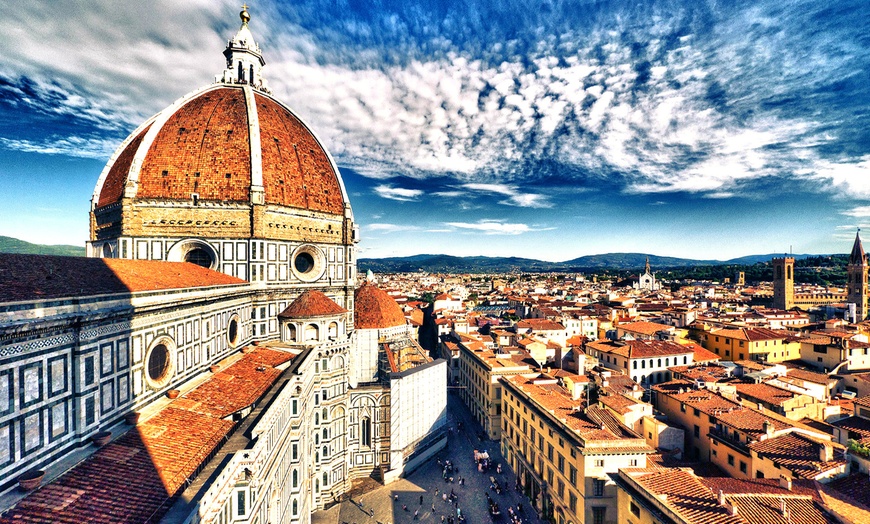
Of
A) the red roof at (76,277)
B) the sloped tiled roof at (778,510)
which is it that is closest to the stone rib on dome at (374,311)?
the red roof at (76,277)

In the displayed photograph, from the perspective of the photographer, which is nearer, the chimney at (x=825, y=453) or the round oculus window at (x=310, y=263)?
the chimney at (x=825, y=453)

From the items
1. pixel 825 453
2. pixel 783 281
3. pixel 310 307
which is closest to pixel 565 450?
pixel 825 453

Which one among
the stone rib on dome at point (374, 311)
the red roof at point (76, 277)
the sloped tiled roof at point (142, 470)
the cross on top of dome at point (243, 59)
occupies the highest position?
the cross on top of dome at point (243, 59)

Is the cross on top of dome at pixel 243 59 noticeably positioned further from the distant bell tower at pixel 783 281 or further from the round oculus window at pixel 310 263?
the distant bell tower at pixel 783 281

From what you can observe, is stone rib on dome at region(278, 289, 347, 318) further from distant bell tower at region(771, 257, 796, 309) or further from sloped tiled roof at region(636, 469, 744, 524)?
distant bell tower at region(771, 257, 796, 309)

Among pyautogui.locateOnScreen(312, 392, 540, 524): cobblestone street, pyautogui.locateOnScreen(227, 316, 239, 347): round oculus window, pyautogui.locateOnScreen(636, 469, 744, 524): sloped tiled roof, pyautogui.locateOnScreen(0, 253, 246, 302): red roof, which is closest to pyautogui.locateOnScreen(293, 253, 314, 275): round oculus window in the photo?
pyautogui.locateOnScreen(227, 316, 239, 347): round oculus window

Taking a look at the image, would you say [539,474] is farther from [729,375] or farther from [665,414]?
[729,375]
